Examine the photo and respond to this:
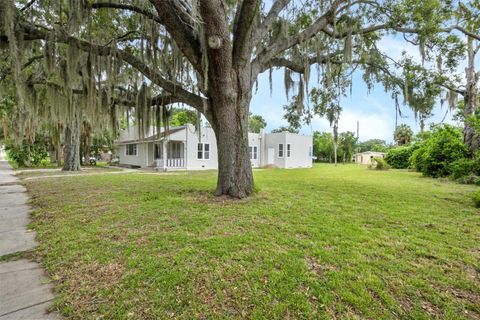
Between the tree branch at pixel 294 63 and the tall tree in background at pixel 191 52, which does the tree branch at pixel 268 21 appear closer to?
the tall tree in background at pixel 191 52

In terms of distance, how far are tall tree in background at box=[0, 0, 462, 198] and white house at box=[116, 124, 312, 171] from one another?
10187mm

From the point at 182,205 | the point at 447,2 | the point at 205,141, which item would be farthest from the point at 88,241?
the point at 205,141

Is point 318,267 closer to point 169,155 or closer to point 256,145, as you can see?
point 169,155

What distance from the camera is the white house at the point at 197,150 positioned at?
17.7 metres

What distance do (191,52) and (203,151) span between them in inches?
564

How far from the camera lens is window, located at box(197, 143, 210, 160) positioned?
1884cm

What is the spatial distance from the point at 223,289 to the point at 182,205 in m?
3.10

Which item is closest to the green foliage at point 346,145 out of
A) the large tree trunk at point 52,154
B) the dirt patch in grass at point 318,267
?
the large tree trunk at point 52,154

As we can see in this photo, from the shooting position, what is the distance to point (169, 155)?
1883 cm

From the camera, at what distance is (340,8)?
621 cm

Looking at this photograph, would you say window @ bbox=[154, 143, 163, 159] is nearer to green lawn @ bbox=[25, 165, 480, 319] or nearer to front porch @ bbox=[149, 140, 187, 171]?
front porch @ bbox=[149, 140, 187, 171]

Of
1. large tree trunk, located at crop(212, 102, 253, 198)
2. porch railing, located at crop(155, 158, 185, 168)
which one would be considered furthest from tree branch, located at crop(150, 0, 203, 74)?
porch railing, located at crop(155, 158, 185, 168)

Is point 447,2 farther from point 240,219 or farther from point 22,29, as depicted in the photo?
point 22,29

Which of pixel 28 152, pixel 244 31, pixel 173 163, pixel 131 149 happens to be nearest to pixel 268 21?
pixel 244 31
